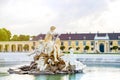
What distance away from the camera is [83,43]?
6944cm

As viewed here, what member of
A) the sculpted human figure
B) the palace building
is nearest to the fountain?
the sculpted human figure

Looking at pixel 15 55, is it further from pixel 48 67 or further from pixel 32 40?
pixel 32 40

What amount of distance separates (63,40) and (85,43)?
174 inches

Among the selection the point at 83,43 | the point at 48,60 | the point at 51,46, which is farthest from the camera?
the point at 83,43

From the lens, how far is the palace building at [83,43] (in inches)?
2640

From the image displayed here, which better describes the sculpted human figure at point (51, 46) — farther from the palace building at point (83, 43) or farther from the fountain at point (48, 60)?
the palace building at point (83, 43)

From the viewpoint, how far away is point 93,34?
228 ft

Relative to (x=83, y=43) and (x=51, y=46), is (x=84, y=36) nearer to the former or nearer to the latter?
(x=83, y=43)

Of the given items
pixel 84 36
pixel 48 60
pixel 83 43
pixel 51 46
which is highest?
pixel 84 36

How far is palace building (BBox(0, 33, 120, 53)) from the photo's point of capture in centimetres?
6706

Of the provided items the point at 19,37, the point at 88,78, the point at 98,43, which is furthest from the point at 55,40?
the point at 19,37

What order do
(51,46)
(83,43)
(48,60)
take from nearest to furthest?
(51,46) < (48,60) < (83,43)

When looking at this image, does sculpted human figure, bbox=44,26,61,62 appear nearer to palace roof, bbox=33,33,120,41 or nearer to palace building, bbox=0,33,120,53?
palace building, bbox=0,33,120,53

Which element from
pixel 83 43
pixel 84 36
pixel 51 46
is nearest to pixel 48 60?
pixel 51 46
